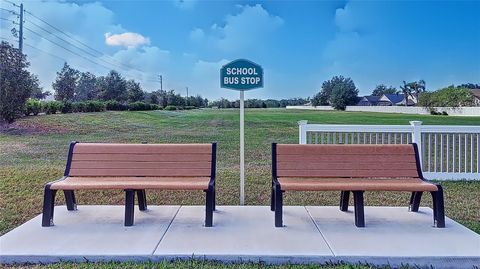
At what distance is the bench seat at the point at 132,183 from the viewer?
11.5 ft

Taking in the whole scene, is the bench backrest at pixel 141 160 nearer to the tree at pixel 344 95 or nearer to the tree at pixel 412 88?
the tree at pixel 344 95

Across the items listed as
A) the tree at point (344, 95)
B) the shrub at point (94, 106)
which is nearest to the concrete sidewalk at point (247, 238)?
the shrub at point (94, 106)

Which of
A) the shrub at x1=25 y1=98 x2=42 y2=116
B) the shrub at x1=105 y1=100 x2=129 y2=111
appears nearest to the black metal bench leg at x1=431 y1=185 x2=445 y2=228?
the shrub at x1=25 y1=98 x2=42 y2=116

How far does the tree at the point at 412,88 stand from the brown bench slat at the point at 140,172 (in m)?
84.2

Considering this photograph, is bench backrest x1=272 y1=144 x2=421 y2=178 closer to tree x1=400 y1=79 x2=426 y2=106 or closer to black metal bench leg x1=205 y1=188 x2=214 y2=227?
black metal bench leg x1=205 y1=188 x2=214 y2=227

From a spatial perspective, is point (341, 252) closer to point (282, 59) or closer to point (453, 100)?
point (282, 59)

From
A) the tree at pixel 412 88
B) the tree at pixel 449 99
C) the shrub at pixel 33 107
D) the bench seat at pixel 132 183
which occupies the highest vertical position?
the tree at pixel 412 88

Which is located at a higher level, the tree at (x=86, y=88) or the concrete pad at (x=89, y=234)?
the tree at (x=86, y=88)

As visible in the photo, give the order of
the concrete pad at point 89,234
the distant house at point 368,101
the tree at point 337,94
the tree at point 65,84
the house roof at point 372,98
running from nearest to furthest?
the concrete pad at point 89,234 → the tree at point 65,84 → the tree at point 337,94 → the distant house at point 368,101 → the house roof at point 372,98

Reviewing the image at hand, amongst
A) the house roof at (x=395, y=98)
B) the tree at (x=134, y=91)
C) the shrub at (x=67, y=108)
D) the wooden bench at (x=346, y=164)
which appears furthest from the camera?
the house roof at (x=395, y=98)

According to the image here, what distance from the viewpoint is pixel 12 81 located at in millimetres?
16453

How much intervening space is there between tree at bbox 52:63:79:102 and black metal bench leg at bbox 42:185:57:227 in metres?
41.5

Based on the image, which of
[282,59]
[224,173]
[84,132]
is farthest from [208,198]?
[84,132]

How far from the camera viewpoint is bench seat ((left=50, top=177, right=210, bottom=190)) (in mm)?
3515
